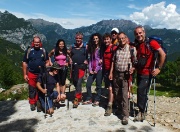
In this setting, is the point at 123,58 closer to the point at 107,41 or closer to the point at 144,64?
the point at 144,64

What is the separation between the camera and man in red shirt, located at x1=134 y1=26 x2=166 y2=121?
341 inches

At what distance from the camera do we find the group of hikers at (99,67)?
905 cm

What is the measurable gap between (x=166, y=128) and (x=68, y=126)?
369 centimetres

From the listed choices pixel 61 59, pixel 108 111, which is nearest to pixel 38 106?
pixel 61 59

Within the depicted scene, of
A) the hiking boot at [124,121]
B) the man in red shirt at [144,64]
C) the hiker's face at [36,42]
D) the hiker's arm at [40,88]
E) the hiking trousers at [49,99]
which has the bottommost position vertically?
the hiking boot at [124,121]

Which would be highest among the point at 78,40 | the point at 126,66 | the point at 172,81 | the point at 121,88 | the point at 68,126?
the point at 78,40

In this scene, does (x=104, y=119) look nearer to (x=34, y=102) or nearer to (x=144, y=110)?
(x=144, y=110)

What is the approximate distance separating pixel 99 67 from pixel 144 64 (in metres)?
2.58

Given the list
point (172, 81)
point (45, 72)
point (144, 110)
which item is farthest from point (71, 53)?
point (172, 81)

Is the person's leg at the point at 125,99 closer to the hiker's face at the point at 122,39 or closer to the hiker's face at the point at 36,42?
the hiker's face at the point at 122,39

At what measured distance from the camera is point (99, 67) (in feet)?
36.2

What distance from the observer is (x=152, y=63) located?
9008mm

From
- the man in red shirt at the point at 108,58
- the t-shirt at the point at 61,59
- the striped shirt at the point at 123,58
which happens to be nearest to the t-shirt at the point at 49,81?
the t-shirt at the point at 61,59

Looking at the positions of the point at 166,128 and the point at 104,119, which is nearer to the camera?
the point at 166,128
